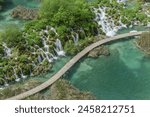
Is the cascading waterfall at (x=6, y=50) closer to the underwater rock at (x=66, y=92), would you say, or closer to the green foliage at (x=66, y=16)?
the green foliage at (x=66, y=16)

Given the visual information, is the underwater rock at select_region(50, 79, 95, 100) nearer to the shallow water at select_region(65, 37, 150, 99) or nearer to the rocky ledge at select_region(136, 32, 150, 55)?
the shallow water at select_region(65, 37, 150, 99)

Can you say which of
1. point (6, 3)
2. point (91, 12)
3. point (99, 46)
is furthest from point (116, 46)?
point (6, 3)

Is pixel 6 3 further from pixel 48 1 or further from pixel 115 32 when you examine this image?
pixel 115 32

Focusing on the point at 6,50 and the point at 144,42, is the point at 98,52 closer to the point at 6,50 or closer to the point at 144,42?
the point at 144,42

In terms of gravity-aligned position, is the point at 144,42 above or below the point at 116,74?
above

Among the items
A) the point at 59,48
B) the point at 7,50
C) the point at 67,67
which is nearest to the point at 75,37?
the point at 59,48

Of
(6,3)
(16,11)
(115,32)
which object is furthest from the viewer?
(6,3)
